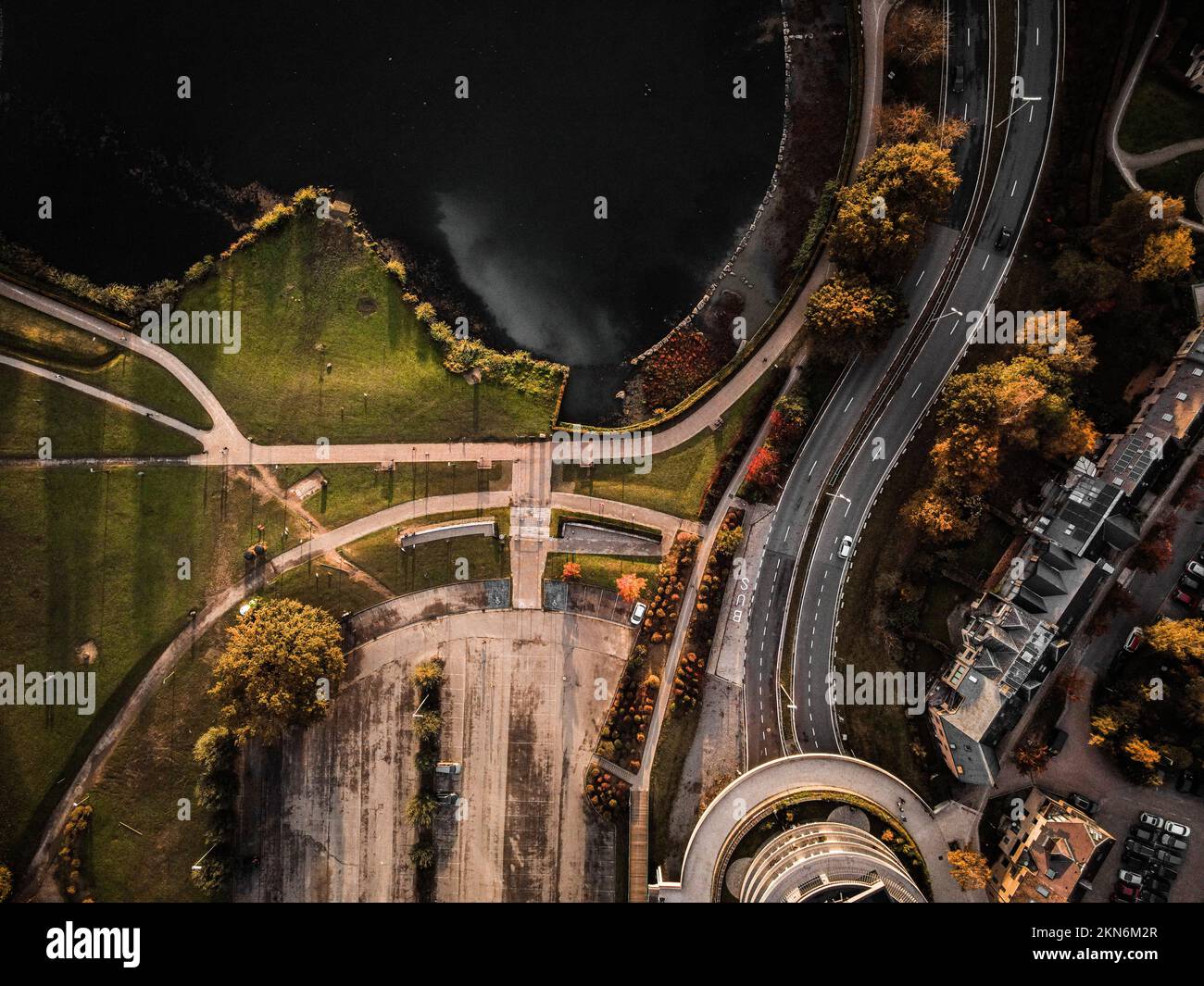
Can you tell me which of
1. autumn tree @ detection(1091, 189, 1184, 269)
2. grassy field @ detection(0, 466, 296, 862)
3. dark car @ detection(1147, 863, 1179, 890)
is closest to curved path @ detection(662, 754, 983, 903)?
dark car @ detection(1147, 863, 1179, 890)

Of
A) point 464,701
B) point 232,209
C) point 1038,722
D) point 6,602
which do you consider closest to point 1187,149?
point 1038,722

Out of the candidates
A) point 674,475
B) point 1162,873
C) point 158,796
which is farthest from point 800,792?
point 158,796

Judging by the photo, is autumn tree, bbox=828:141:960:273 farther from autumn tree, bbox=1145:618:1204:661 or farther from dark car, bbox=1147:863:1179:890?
dark car, bbox=1147:863:1179:890

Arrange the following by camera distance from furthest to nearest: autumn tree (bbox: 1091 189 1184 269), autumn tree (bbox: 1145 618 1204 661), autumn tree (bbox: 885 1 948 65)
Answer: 1. autumn tree (bbox: 885 1 948 65)
2. autumn tree (bbox: 1145 618 1204 661)
3. autumn tree (bbox: 1091 189 1184 269)

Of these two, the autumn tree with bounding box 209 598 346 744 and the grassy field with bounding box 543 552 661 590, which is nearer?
the autumn tree with bounding box 209 598 346 744

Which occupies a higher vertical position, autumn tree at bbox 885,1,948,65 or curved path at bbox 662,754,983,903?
autumn tree at bbox 885,1,948,65

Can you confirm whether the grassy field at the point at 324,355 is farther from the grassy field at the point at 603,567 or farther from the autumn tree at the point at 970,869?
the autumn tree at the point at 970,869
